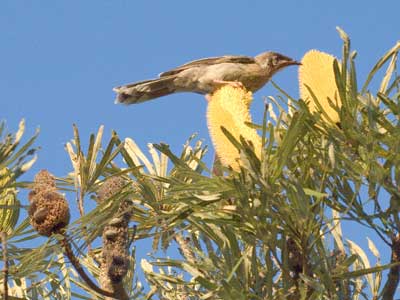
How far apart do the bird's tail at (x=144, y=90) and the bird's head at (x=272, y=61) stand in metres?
0.69

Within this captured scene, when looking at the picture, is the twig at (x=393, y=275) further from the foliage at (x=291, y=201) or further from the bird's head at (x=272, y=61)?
the bird's head at (x=272, y=61)

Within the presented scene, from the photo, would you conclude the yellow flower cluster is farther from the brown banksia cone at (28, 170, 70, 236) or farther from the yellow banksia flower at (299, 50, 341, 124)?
the brown banksia cone at (28, 170, 70, 236)

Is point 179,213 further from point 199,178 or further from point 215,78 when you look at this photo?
point 215,78

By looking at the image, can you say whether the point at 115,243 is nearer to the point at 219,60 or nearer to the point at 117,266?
the point at 117,266

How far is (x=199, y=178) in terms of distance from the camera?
6.34ft

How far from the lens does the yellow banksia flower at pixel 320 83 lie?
209 cm

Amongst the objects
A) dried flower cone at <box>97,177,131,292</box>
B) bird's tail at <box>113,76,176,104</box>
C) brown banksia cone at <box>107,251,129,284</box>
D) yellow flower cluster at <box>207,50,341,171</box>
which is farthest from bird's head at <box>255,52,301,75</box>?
brown banksia cone at <box>107,251,129,284</box>

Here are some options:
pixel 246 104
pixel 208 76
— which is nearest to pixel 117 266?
pixel 246 104

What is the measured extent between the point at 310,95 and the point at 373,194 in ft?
1.09

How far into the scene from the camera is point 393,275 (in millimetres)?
1893

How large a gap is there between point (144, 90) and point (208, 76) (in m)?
0.56

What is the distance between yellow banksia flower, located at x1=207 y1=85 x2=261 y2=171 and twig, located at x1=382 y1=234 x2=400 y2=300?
0.39 m

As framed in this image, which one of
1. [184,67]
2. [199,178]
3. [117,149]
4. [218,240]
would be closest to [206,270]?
[218,240]

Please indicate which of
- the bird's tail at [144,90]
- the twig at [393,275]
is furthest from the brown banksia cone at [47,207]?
the bird's tail at [144,90]
